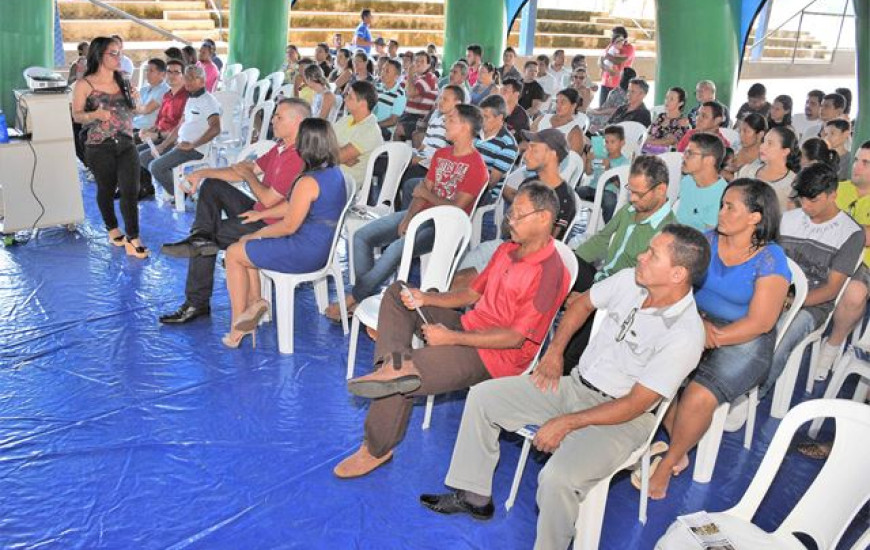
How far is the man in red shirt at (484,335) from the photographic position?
2.85 metres

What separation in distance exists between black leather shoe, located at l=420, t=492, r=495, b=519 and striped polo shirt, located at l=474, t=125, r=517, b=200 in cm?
255

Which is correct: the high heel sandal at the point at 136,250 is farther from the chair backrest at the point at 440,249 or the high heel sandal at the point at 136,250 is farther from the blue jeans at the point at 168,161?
the chair backrest at the point at 440,249

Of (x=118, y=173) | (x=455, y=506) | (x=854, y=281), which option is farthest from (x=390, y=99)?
(x=455, y=506)

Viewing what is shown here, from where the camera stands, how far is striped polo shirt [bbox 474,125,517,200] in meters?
4.98

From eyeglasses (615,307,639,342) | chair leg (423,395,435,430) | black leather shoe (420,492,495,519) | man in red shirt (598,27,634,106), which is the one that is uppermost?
man in red shirt (598,27,634,106)

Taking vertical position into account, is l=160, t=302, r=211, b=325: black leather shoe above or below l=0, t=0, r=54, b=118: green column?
below

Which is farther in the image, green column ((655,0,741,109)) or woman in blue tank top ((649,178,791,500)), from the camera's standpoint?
green column ((655,0,741,109))

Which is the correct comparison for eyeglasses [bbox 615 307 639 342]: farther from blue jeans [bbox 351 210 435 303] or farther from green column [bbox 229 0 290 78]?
green column [bbox 229 0 290 78]

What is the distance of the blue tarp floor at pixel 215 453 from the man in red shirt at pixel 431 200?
0.34 m

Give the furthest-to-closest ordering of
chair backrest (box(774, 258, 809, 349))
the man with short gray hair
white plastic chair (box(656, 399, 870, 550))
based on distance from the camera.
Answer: the man with short gray hair < chair backrest (box(774, 258, 809, 349)) < white plastic chair (box(656, 399, 870, 550))

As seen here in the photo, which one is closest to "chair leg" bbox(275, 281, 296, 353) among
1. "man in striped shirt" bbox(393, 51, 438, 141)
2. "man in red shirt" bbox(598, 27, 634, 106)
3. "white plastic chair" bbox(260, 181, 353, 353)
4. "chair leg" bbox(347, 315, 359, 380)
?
"white plastic chair" bbox(260, 181, 353, 353)

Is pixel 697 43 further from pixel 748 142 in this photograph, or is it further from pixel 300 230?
pixel 300 230

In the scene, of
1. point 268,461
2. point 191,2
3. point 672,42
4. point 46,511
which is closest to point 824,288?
point 268,461

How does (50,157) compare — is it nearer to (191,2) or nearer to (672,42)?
(672,42)
